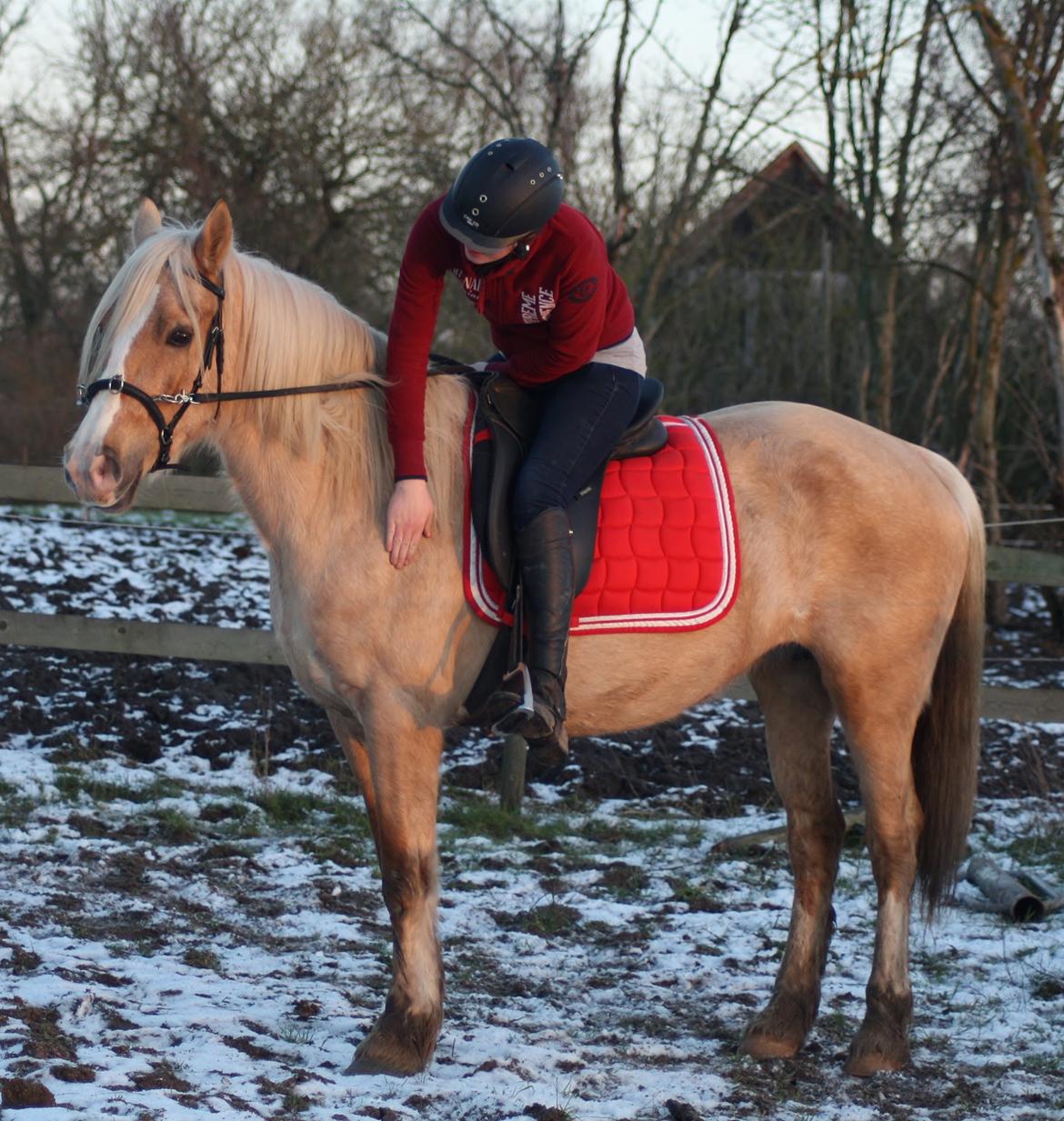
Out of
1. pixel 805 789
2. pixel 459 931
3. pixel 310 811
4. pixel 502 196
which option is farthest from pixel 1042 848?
pixel 502 196

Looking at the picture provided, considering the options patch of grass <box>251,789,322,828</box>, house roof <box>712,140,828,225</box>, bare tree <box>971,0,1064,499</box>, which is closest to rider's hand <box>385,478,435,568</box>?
patch of grass <box>251,789,322,828</box>

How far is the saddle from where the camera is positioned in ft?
11.2

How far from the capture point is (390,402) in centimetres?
340

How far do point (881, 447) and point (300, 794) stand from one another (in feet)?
10.9

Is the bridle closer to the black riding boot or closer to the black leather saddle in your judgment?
the black leather saddle

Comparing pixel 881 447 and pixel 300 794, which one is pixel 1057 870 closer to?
pixel 881 447

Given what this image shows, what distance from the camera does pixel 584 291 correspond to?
338 centimetres

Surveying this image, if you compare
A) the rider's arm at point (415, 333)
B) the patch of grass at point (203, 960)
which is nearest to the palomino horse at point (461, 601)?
the rider's arm at point (415, 333)

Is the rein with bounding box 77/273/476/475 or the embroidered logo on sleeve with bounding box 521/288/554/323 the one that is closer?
the rein with bounding box 77/273/476/475

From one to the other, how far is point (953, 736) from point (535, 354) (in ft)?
6.02

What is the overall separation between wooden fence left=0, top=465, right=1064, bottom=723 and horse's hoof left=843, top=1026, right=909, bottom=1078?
9.01 ft

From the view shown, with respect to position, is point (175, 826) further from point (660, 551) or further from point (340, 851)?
point (660, 551)

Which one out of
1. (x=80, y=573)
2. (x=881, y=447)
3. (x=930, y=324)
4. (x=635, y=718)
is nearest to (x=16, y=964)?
(x=635, y=718)

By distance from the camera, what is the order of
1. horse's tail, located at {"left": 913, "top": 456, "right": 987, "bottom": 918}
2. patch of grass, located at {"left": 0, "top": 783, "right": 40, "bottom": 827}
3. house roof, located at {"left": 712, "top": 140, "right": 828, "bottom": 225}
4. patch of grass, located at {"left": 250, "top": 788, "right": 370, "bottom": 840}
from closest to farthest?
horse's tail, located at {"left": 913, "top": 456, "right": 987, "bottom": 918} < patch of grass, located at {"left": 0, "top": 783, "right": 40, "bottom": 827} < patch of grass, located at {"left": 250, "top": 788, "right": 370, "bottom": 840} < house roof, located at {"left": 712, "top": 140, "right": 828, "bottom": 225}
